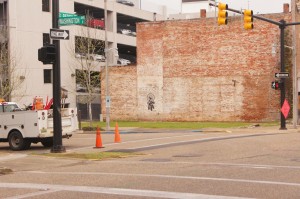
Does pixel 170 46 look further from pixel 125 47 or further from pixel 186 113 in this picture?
pixel 125 47

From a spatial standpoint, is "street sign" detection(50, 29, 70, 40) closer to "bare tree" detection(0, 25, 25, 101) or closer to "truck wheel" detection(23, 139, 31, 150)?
"truck wheel" detection(23, 139, 31, 150)

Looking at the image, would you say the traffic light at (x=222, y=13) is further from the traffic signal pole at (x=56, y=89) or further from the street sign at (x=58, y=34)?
the street sign at (x=58, y=34)

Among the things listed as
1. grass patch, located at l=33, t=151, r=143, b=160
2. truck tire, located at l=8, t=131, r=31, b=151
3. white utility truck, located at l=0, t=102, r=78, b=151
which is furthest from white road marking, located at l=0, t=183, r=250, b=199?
truck tire, located at l=8, t=131, r=31, b=151

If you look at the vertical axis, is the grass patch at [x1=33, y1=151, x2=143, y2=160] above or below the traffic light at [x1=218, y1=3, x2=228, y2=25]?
below

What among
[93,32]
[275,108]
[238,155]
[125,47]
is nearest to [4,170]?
[238,155]

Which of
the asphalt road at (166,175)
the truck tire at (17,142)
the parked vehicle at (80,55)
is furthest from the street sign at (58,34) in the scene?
the parked vehicle at (80,55)

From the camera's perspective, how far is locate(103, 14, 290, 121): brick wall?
162ft

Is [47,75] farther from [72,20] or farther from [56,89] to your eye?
[72,20]

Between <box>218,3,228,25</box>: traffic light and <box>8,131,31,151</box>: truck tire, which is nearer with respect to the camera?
<box>8,131,31,151</box>: truck tire

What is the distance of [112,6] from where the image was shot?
221ft

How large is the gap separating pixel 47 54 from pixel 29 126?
166 inches

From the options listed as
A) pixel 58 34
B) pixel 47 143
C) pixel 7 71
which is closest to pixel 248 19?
pixel 47 143

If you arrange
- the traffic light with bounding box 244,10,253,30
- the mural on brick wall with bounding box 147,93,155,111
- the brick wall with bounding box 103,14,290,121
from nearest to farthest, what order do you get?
1. the traffic light with bounding box 244,10,253,30
2. the brick wall with bounding box 103,14,290,121
3. the mural on brick wall with bounding box 147,93,155,111

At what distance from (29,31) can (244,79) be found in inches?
832
